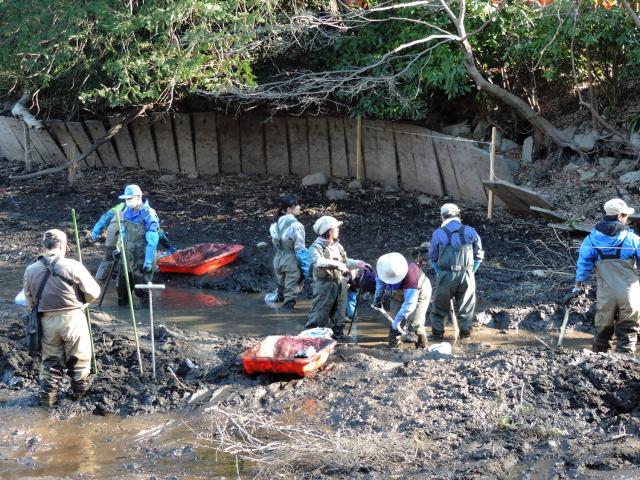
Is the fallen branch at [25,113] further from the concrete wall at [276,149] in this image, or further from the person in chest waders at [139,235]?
the person in chest waders at [139,235]

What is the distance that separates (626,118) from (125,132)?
35.4ft

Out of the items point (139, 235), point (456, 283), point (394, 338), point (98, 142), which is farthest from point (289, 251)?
point (98, 142)

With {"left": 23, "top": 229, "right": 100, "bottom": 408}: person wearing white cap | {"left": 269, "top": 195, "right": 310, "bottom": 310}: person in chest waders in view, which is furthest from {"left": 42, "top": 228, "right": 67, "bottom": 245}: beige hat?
{"left": 269, "top": 195, "right": 310, "bottom": 310}: person in chest waders

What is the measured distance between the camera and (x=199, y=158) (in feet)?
61.8

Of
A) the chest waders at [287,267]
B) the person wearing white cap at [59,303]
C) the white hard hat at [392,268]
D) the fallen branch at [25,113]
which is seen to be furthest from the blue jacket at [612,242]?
the fallen branch at [25,113]

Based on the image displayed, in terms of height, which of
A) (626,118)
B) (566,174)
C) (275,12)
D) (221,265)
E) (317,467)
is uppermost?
(275,12)

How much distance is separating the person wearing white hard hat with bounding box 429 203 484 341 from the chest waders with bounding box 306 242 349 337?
107 cm

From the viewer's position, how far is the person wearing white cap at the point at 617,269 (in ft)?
29.2

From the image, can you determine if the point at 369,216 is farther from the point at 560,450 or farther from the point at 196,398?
the point at 560,450

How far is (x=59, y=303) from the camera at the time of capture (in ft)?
26.0

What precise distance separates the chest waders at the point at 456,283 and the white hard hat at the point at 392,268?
696 mm

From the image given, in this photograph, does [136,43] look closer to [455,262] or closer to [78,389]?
[455,262]

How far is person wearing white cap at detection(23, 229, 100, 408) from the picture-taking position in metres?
7.90

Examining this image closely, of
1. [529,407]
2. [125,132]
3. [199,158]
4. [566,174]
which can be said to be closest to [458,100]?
[566,174]
